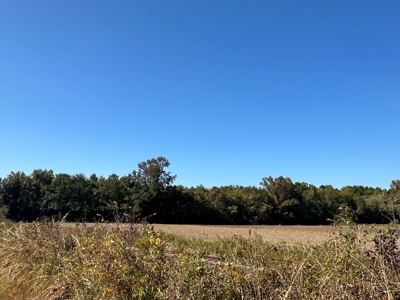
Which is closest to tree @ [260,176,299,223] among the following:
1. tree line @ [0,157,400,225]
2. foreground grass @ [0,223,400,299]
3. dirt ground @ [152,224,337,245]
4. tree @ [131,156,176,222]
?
tree line @ [0,157,400,225]

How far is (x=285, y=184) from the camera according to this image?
273 feet

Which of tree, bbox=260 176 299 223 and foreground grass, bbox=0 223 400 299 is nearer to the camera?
foreground grass, bbox=0 223 400 299

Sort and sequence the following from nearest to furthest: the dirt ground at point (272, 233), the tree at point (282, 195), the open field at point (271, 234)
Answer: the open field at point (271, 234)
the dirt ground at point (272, 233)
the tree at point (282, 195)

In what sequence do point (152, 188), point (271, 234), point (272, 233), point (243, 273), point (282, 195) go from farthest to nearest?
point (282, 195) < point (152, 188) < point (272, 233) < point (271, 234) < point (243, 273)

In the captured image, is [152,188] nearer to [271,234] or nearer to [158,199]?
[158,199]

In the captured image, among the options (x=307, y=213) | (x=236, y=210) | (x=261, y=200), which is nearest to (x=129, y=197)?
(x=236, y=210)

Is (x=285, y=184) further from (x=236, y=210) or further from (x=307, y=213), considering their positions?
(x=236, y=210)

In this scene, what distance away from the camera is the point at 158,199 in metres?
70.4

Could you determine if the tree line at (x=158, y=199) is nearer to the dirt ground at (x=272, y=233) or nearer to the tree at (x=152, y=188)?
the tree at (x=152, y=188)

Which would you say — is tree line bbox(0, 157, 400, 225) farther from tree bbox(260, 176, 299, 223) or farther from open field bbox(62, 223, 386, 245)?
open field bbox(62, 223, 386, 245)

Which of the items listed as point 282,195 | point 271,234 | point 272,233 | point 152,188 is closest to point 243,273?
point 271,234

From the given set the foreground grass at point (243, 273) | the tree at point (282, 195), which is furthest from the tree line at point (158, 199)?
the foreground grass at point (243, 273)

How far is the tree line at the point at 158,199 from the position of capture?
6512cm

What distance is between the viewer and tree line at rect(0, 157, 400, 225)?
65125 mm
